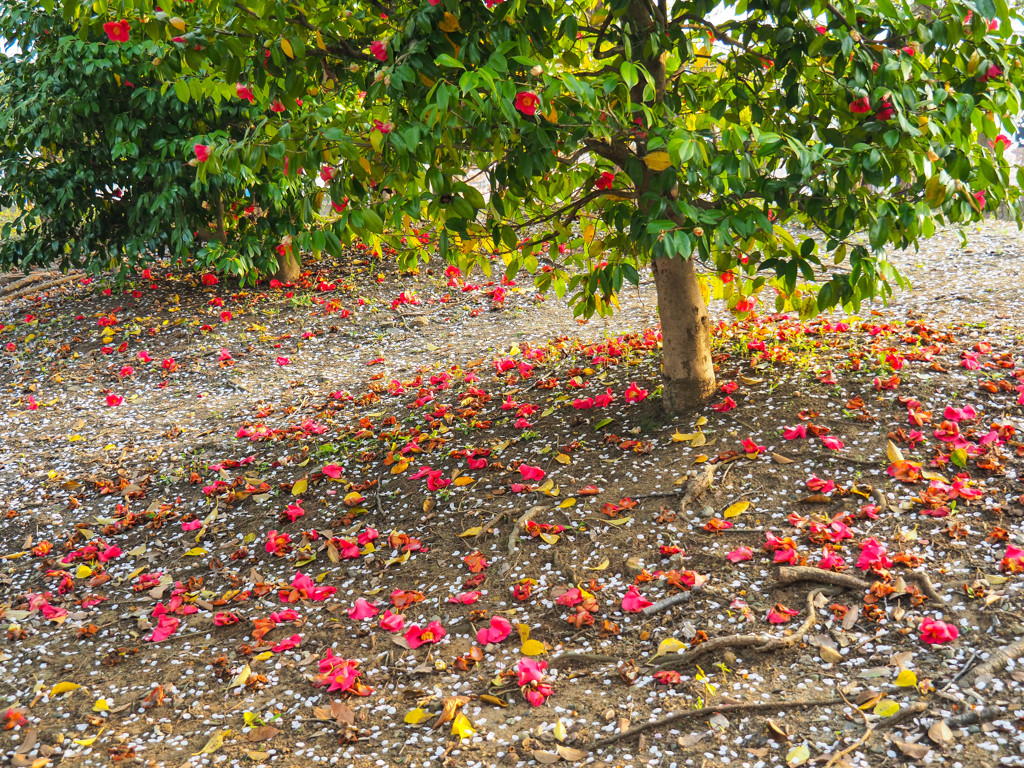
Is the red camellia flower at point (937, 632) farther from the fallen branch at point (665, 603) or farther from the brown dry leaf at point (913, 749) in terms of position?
the fallen branch at point (665, 603)

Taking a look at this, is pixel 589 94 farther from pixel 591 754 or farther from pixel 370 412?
pixel 370 412

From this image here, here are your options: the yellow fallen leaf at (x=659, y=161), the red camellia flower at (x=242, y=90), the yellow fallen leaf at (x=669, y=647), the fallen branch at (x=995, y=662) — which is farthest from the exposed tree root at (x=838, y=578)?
the red camellia flower at (x=242, y=90)

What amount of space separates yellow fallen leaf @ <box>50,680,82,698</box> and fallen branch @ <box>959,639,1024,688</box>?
3192 mm

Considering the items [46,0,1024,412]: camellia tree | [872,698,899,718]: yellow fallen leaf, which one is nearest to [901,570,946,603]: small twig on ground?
[872,698,899,718]: yellow fallen leaf

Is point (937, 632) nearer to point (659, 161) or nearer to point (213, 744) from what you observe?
point (659, 161)

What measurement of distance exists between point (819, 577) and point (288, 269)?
24.5 ft

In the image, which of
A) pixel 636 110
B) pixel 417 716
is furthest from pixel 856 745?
pixel 636 110

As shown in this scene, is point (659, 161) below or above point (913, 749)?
above

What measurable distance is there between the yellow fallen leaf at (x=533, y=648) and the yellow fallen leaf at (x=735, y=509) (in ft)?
3.49

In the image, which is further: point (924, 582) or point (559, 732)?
point (924, 582)

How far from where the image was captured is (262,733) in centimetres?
256

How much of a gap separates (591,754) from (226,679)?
58.4 inches

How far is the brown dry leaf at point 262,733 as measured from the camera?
254 cm

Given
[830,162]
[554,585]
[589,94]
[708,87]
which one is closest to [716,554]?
[554,585]
